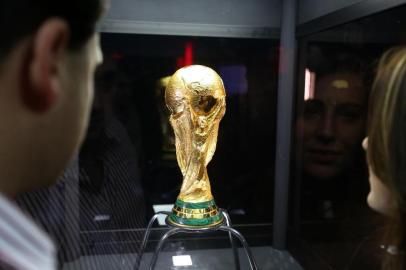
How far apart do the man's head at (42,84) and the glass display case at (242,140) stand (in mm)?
835

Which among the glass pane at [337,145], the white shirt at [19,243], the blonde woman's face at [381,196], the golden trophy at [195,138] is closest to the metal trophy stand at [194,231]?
the golden trophy at [195,138]

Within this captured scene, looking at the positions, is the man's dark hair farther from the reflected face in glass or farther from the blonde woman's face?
the reflected face in glass

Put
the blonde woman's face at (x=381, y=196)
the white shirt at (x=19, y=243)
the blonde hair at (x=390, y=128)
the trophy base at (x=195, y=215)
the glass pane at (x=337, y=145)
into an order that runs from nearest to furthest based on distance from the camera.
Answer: the white shirt at (x=19, y=243)
the blonde hair at (x=390, y=128)
the blonde woman's face at (x=381, y=196)
the glass pane at (x=337, y=145)
the trophy base at (x=195, y=215)

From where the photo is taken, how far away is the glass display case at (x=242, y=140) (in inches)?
60.9

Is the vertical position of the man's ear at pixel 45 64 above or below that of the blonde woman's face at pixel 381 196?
above

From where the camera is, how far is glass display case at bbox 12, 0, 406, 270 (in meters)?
1.55

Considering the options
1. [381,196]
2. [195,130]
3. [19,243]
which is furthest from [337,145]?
[19,243]

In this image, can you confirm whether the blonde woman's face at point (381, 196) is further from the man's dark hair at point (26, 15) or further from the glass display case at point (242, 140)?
the man's dark hair at point (26, 15)

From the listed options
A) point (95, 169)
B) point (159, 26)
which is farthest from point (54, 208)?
point (159, 26)

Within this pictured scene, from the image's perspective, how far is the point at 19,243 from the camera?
47 cm

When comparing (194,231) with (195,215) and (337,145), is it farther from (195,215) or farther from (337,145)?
(337,145)

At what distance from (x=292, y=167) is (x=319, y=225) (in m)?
0.30

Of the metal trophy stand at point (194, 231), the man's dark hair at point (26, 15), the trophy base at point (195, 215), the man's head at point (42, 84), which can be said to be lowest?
the metal trophy stand at point (194, 231)

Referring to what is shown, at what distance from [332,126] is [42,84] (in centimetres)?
143
